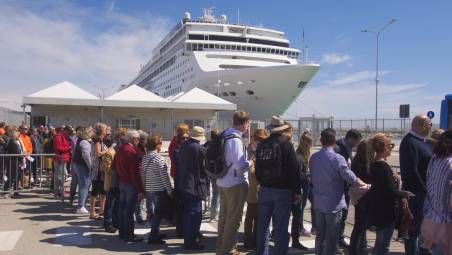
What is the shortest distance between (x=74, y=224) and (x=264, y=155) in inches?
158

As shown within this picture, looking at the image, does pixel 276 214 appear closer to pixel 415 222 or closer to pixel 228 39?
pixel 415 222

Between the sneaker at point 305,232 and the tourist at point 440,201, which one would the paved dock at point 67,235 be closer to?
the sneaker at point 305,232

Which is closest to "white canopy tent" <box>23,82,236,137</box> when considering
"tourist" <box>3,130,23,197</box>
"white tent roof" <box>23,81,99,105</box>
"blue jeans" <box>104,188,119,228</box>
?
"white tent roof" <box>23,81,99,105</box>

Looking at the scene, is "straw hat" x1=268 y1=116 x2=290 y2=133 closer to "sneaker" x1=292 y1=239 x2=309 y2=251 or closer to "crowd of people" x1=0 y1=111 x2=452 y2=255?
"crowd of people" x1=0 y1=111 x2=452 y2=255

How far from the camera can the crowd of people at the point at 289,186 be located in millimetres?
Result: 4457

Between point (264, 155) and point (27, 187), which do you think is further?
point (27, 187)

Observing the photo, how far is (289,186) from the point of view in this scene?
4.70 meters

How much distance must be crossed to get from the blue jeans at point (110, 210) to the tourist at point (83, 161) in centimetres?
129

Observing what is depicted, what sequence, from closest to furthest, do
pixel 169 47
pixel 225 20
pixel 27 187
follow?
1. pixel 27 187
2. pixel 225 20
3. pixel 169 47

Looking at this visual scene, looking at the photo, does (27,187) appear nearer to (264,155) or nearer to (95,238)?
(95,238)

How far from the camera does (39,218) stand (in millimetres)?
7625

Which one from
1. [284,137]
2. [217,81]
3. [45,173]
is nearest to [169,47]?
[217,81]

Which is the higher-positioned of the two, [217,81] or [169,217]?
[217,81]

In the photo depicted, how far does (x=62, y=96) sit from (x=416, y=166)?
1834 centimetres
